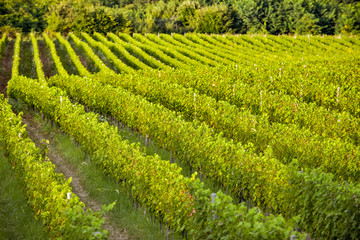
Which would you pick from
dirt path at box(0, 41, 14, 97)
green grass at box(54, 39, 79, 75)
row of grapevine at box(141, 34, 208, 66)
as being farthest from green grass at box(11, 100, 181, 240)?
row of grapevine at box(141, 34, 208, 66)

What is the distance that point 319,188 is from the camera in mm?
8938

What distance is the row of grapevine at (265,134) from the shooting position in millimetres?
11656

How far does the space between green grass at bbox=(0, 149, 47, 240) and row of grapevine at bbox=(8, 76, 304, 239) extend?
271 centimetres

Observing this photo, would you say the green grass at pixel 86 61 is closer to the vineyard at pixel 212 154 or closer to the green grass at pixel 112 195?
the vineyard at pixel 212 154

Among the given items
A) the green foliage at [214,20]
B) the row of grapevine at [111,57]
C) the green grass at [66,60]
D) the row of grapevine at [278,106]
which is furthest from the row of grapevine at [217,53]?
the green foliage at [214,20]

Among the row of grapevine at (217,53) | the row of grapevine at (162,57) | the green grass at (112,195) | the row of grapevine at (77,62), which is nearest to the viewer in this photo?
the green grass at (112,195)

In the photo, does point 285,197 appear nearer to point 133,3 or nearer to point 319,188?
point 319,188

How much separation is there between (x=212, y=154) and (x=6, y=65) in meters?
35.0

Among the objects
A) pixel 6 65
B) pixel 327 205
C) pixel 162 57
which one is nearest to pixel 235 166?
pixel 327 205

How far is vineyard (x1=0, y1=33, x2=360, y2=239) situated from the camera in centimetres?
852

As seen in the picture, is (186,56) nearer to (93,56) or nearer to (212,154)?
(93,56)

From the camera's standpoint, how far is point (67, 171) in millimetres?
14766

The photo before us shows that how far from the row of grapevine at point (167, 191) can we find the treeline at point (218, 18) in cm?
5084

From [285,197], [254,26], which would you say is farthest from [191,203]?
[254,26]
